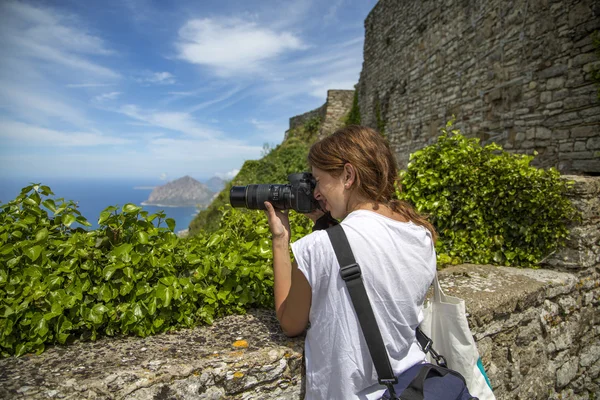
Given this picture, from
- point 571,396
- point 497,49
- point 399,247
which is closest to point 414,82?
point 497,49

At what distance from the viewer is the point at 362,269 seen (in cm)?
127

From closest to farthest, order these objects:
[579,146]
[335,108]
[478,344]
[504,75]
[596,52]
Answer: [478,344] < [596,52] < [579,146] < [504,75] < [335,108]

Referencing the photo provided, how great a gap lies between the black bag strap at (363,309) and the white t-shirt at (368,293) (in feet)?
0.08

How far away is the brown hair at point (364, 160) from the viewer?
146 cm

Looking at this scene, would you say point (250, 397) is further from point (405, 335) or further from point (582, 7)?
point (582, 7)

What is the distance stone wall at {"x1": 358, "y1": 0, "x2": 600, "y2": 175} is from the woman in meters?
5.03

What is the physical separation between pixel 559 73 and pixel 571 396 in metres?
4.56

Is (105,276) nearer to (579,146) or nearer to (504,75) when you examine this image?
(579,146)

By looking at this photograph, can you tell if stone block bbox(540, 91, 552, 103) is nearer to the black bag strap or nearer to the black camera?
the black camera

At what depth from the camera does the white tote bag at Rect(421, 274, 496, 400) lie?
169 cm

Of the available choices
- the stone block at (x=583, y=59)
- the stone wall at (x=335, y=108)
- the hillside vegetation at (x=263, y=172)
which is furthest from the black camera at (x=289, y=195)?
the stone wall at (x=335, y=108)

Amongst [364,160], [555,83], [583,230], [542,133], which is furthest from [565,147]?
[364,160]

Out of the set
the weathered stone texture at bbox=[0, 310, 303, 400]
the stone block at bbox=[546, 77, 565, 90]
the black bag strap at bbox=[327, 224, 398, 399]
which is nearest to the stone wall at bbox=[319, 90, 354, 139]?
the stone block at bbox=[546, 77, 565, 90]

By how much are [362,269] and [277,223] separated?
1.62 ft
